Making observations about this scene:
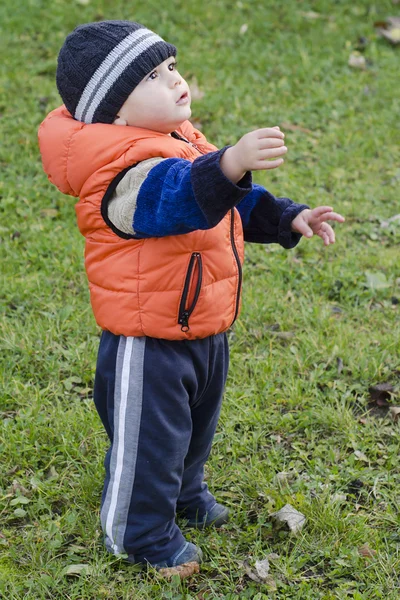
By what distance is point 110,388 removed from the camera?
2.29 meters

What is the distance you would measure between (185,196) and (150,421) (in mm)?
680

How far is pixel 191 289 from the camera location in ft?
7.02

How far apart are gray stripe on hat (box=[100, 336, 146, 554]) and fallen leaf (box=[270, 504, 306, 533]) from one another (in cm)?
52

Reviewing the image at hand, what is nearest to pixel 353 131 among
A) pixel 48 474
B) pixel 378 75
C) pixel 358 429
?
pixel 378 75

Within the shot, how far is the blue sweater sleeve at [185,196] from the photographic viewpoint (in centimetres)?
183

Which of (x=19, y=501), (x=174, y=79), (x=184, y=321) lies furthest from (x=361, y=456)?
(x=174, y=79)

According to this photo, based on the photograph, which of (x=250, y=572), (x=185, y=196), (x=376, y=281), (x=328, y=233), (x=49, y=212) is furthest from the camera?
(x=49, y=212)

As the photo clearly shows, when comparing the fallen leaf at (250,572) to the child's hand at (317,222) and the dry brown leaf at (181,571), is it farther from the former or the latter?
the child's hand at (317,222)

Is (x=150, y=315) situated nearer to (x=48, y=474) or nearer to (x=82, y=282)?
(x=48, y=474)

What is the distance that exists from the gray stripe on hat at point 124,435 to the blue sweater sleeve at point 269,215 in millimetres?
524

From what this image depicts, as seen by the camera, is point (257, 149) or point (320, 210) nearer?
point (257, 149)

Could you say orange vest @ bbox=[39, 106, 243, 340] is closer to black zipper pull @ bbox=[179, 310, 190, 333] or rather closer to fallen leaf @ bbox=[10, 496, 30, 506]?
black zipper pull @ bbox=[179, 310, 190, 333]

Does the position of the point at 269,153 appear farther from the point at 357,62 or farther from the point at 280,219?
the point at 357,62

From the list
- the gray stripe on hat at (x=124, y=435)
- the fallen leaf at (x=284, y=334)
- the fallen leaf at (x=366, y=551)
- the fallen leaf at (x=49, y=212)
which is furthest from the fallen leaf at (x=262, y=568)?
the fallen leaf at (x=49, y=212)
